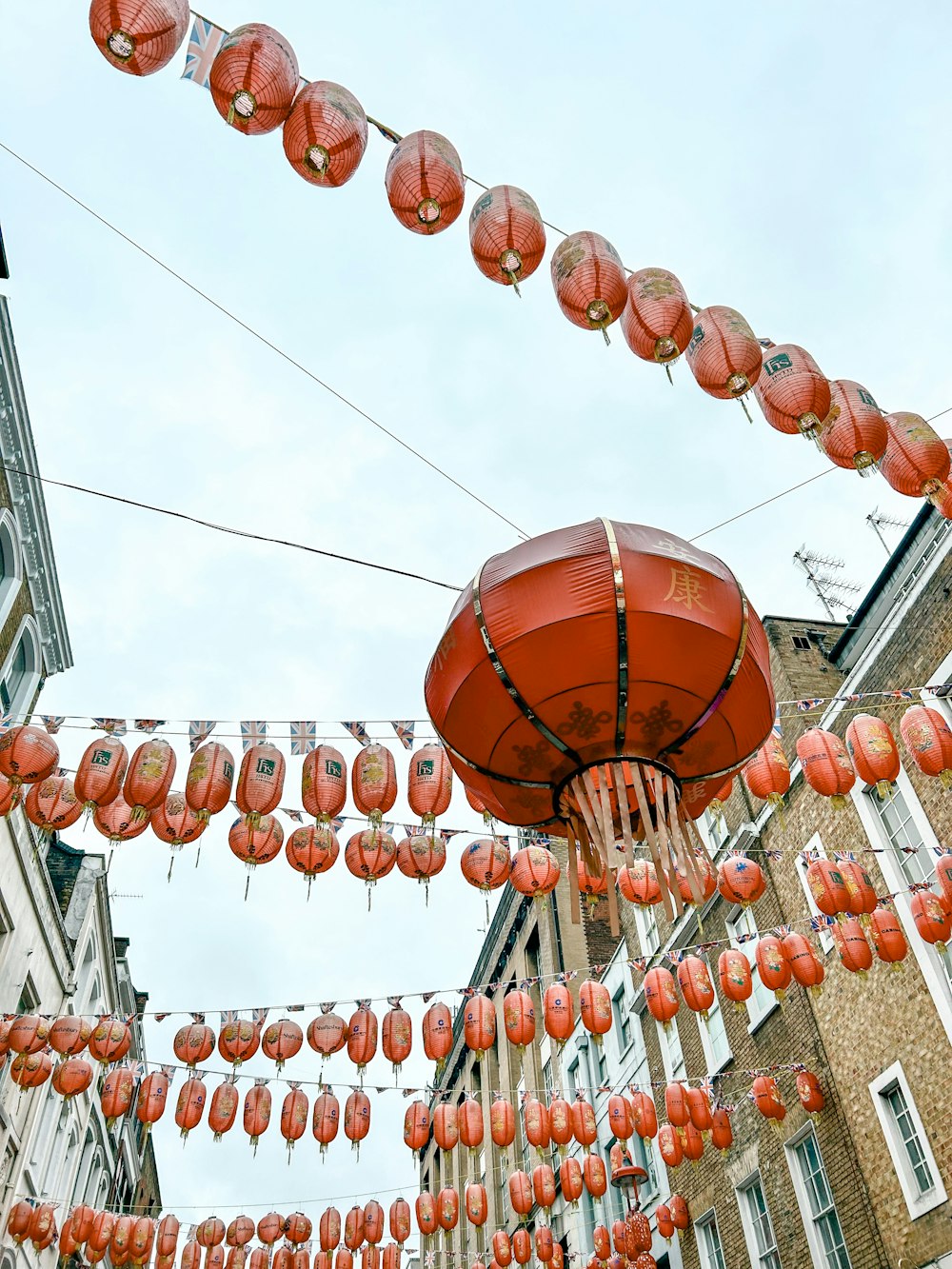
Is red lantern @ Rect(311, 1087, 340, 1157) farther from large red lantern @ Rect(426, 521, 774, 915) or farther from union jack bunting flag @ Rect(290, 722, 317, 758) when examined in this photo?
large red lantern @ Rect(426, 521, 774, 915)

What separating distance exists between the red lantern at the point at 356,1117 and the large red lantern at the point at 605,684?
14152 mm

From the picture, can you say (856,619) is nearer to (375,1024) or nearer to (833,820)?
(833,820)

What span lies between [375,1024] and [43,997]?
11.5 m

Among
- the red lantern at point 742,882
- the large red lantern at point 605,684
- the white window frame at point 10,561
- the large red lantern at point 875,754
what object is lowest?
the large red lantern at point 605,684

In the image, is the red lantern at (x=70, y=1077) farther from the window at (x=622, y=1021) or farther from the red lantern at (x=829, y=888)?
the red lantern at (x=829, y=888)

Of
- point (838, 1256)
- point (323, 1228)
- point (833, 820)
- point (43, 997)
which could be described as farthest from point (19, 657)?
point (838, 1256)

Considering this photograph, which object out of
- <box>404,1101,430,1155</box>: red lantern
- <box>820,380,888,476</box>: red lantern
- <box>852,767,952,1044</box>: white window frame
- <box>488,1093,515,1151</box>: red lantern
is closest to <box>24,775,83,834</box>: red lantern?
<box>820,380,888,476</box>: red lantern

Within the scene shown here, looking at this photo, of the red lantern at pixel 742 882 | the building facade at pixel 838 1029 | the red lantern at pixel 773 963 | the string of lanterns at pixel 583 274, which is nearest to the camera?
the string of lanterns at pixel 583 274

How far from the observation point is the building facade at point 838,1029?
11469 mm

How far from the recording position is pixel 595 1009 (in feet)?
45.8

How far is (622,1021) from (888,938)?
1200 centimetres

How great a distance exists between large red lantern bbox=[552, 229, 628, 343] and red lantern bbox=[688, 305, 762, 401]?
686mm

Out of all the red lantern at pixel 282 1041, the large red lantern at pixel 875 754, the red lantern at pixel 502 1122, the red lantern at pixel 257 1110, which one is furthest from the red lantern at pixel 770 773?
the red lantern at pixel 257 1110

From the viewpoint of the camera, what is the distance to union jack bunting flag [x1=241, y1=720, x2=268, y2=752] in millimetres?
9391
